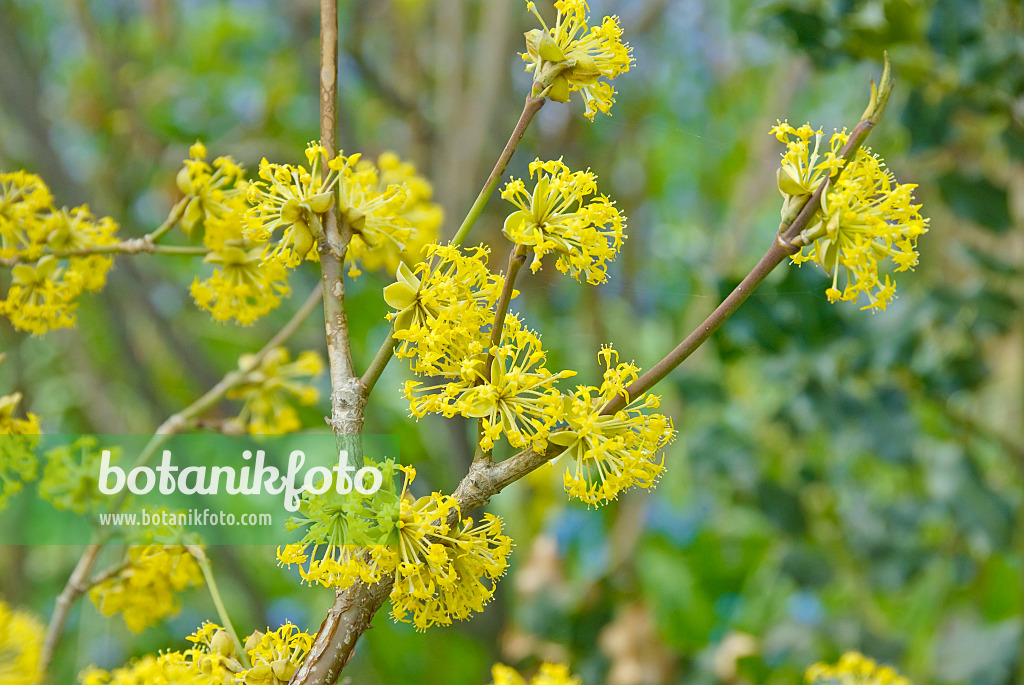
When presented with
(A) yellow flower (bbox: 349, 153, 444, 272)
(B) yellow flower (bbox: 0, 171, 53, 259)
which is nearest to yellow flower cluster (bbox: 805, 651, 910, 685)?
(A) yellow flower (bbox: 349, 153, 444, 272)

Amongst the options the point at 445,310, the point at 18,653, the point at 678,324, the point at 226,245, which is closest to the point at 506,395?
the point at 445,310

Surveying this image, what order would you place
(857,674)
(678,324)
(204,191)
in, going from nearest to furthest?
(204,191) < (857,674) < (678,324)

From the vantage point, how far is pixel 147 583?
1.06 ft

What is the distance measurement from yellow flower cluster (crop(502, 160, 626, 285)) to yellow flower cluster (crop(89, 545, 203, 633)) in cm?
19

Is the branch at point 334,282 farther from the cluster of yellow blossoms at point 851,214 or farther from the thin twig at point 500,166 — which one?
the cluster of yellow blossoms at point 851,214

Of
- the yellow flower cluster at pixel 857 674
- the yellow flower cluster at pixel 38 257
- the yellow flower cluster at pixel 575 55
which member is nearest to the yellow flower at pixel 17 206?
the yellow flower cluster at pixel 38 257

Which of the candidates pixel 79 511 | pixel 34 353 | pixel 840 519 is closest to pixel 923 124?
pixel 840 519

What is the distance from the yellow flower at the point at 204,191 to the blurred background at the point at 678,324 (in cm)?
12

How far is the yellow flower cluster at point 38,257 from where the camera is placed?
313 mm

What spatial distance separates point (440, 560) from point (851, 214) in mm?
165

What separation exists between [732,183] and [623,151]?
0.25 meters

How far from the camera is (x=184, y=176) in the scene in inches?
12.7

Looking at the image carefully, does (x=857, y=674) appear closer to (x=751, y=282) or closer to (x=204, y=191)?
(x=751, y=282)

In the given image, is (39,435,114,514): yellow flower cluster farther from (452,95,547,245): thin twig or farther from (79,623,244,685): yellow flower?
(452,95,547,245): thin twig
